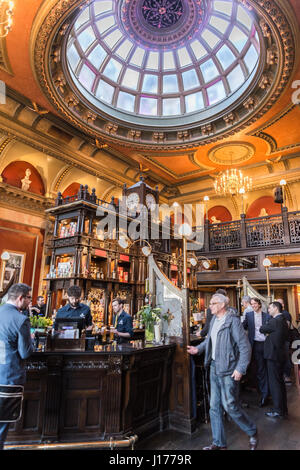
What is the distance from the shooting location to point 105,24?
10.6 m

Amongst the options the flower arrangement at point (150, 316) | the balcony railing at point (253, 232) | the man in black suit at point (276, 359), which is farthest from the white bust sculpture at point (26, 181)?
the man in black suit at point (276, 359)

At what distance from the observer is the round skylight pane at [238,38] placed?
10016 millimetres

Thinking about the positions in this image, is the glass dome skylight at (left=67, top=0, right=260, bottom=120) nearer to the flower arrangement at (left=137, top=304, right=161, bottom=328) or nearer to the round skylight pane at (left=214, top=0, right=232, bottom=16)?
the round skylight pane at (left=214, top=0, right=232, bottom=16)

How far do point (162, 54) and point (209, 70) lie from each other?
2099mm

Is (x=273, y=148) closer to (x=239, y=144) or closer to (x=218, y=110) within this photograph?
(x=239, y=144)

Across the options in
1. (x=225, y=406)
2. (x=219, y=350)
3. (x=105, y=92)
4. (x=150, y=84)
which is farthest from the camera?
(x=150, y=84)

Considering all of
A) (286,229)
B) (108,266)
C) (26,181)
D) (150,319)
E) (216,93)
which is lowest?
(150,319)

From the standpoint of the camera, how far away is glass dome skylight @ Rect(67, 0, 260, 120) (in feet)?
32.6

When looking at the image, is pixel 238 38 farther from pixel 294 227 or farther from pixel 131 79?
pixel 294 227

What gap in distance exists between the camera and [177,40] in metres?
11.4

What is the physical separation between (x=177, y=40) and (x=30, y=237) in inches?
366

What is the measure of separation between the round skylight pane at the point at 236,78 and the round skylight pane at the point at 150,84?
10.3ft

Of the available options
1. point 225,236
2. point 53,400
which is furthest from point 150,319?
point 225,236

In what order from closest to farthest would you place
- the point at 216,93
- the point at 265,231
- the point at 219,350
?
1. the point at 219,350
2. the point at 265,231
3. the point at 216,93
